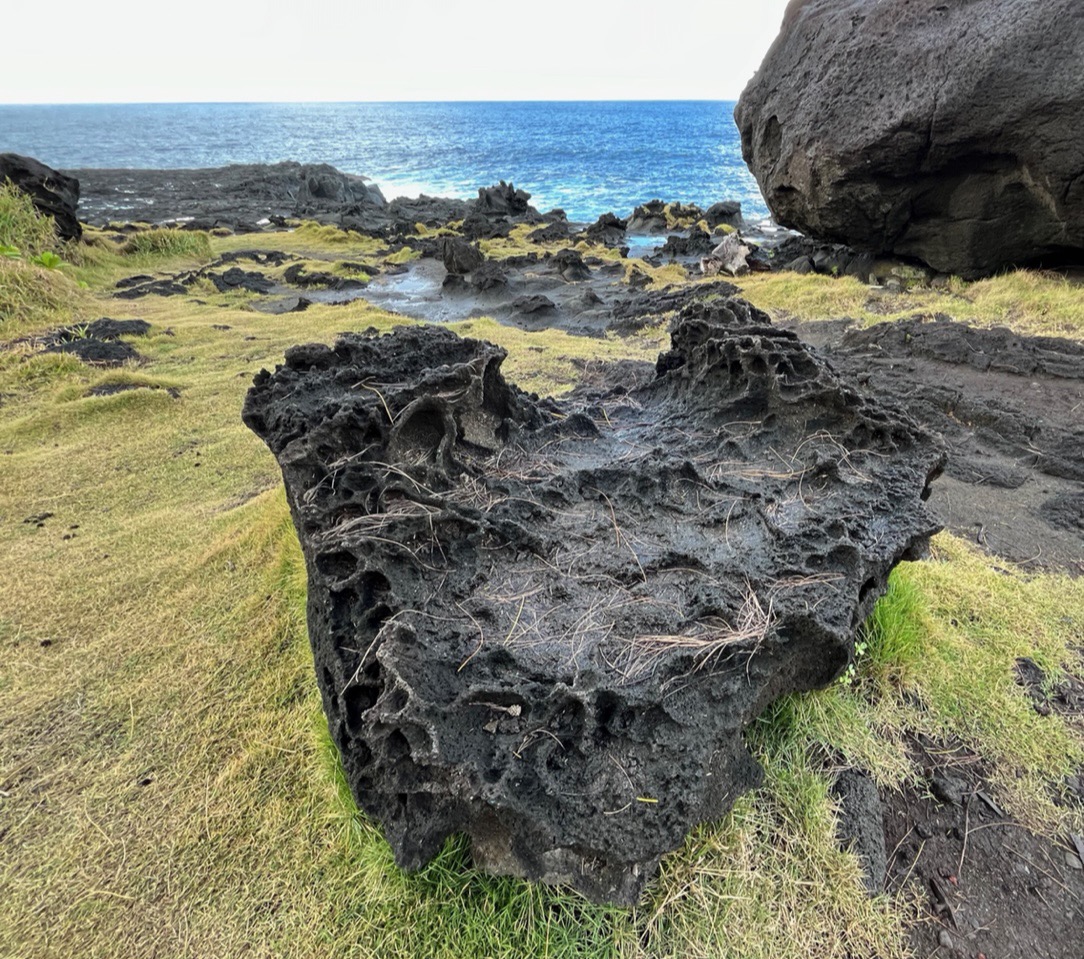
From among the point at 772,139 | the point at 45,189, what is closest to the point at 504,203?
the point at 45,189

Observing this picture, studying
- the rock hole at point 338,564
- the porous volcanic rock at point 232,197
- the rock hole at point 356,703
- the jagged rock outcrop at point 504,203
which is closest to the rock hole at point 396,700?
the rock hole at point 356,703

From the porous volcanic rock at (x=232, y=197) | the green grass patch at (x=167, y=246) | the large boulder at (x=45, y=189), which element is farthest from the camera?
the porous volcanic rock at (x=232, y=197)

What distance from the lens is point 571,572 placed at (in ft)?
8.30

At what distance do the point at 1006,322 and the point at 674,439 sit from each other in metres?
6.83

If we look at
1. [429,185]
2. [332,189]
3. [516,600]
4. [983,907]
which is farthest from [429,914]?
[429,185]

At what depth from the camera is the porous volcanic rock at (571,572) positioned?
1.83 metres

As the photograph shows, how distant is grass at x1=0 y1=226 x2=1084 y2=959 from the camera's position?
1938mm

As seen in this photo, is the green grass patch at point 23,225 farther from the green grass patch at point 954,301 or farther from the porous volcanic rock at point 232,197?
the green grass patch at point 954,301

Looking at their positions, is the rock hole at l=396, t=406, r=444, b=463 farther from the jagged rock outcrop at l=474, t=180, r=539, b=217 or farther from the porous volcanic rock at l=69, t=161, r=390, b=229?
the porous volcanic rock at l=69, t=161, r=390, b=229

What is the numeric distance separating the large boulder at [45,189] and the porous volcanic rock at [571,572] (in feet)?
45.4

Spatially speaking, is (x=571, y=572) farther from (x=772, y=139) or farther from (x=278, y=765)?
(x=772, y=139)

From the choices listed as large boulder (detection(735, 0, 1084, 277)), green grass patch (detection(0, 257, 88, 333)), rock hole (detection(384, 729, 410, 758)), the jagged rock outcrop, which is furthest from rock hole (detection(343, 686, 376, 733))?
the jagged rock outcrop

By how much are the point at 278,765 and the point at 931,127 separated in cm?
1014

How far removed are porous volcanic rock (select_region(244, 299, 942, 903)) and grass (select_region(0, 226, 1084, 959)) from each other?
0.24 m
